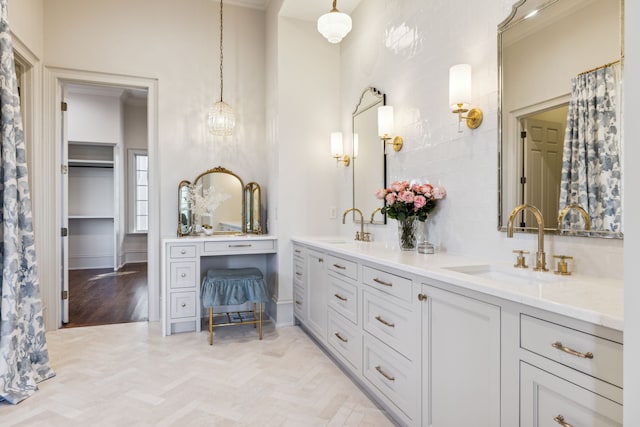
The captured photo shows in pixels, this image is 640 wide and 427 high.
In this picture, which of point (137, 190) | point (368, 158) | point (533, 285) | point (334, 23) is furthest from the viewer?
point (137, 190)

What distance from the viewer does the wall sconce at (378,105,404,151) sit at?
294 centimetres

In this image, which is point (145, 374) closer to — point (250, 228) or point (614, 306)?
point (250, 228)

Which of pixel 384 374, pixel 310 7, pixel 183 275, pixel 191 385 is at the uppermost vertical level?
pixel 310 7

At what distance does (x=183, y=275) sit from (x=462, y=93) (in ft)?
8.87

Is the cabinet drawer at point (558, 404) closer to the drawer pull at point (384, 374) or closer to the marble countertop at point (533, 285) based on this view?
the marble countertop at point (533, 285)

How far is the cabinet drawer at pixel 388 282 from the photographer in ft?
6.20

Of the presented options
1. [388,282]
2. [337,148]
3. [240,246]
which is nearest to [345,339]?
[388,282]

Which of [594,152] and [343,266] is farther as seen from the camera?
[343,266]

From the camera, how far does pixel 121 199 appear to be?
698cm

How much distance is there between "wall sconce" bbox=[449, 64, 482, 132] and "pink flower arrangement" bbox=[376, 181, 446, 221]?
0.47 m

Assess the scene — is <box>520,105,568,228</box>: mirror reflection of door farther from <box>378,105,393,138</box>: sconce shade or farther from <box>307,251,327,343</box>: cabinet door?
<box>307,251,327,343</box>: cabinet door

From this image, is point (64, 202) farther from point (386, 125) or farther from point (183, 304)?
point (386, 125)

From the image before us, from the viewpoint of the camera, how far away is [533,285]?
4.66 ft

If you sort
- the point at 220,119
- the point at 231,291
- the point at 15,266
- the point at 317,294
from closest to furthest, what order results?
the point at 15,266
the point at 317,294
the point at 231,291
the point at 220,119
